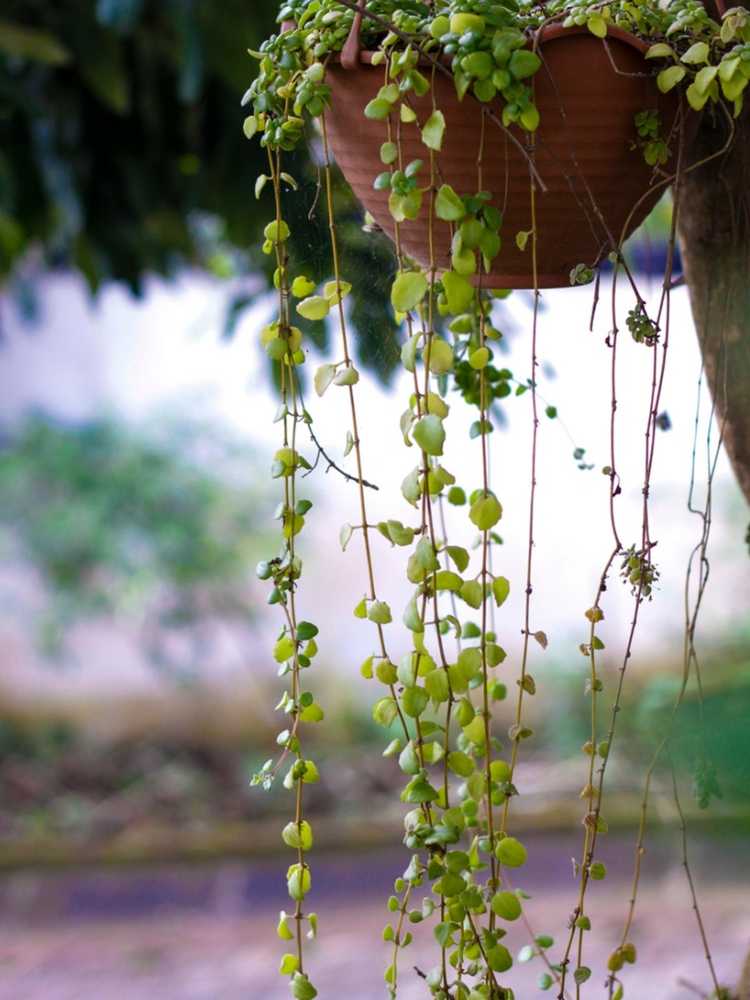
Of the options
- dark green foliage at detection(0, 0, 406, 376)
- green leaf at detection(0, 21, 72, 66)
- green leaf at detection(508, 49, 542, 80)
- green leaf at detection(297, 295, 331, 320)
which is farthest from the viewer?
dark green foliage at detection(0, 0, 406, 376)

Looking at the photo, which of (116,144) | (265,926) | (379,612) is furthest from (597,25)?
(265,926)

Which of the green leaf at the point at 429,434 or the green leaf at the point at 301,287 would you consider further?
the green leaf at the point at 301,287

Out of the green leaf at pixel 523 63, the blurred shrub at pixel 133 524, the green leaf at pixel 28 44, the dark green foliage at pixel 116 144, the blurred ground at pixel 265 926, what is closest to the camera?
the green leaf at pixel 523 63

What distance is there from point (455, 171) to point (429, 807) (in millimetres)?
347

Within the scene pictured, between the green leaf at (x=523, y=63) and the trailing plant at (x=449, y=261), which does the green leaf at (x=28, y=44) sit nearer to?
the trailing plant at (x=449, y=261)

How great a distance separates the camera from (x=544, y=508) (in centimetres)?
265

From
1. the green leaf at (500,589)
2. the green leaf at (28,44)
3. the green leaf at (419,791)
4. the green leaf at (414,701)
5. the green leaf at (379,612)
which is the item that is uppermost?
the green leaf at (28,44)

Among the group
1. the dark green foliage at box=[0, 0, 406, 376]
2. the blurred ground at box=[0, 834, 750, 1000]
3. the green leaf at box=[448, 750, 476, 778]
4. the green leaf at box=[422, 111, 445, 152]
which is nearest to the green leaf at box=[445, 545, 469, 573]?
the green leaf at box=[448, 750, 476, 778]

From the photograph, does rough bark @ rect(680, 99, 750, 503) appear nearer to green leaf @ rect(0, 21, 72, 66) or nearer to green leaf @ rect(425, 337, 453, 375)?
green leaf @ rect(425, 337, 453, 375)

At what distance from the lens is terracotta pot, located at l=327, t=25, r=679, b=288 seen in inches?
24.1

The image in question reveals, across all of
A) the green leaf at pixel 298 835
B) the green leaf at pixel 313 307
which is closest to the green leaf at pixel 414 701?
the green leaf at pixel 298 835

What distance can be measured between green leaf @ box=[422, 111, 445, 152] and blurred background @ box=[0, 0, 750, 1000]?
58cm

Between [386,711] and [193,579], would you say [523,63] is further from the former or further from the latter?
[193,579]

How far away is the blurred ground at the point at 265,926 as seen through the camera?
2.41 m
